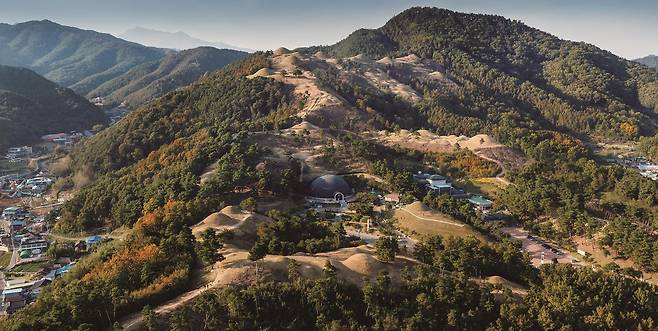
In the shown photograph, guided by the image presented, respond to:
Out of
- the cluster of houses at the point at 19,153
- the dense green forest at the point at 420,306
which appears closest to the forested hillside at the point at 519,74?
the dense green forest at the point at 420,306

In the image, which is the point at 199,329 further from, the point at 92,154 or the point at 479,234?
the point at 92,154

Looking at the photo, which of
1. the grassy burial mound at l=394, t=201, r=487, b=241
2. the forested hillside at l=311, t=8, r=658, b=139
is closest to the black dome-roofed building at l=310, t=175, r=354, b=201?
the grassy burial mound at l=394, t=201, r=487, b=241

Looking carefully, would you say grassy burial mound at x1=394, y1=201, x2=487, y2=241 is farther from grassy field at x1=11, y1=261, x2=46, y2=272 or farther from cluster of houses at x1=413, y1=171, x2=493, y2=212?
grassy field at x1=11, y1=261, x2=46, y2=272

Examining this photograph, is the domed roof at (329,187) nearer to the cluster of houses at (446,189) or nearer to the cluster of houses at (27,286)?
the cluster of houses at (446,189)

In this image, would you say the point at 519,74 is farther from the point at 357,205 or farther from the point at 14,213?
the point at 14,213

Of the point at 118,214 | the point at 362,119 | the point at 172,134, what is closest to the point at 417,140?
the point at 362,119

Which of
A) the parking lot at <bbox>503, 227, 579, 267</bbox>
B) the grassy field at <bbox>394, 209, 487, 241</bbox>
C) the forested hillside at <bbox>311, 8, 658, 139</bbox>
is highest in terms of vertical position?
the forested hillside at <bbox>311, 8, 658, 139</bbox>

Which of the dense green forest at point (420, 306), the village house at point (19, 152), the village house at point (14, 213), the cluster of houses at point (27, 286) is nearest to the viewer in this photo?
the dense green forest at point (420, 306)
